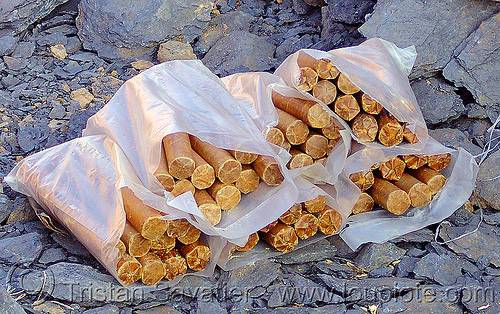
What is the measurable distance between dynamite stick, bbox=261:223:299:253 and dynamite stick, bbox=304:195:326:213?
12 centimetres

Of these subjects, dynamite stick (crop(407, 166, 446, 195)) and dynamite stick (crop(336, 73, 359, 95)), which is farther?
dynamite stick (crop(407, 166, 446, 195))

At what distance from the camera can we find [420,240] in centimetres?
263

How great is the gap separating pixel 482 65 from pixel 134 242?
2068mm

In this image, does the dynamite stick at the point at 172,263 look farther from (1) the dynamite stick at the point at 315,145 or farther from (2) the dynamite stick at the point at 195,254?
(1) the dynamite stick at the point at 315,145

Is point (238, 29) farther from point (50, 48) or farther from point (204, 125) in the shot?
point (204, 125)

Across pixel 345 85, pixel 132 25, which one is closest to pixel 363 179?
pixel 345 85

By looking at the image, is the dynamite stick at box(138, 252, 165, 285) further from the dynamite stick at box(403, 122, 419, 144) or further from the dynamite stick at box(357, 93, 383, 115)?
the dynamite stick at box(403, 122, 419, 144)

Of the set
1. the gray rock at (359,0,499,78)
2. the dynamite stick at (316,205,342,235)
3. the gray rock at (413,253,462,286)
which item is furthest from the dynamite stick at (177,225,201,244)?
the gray rock at (359,0,499,78)

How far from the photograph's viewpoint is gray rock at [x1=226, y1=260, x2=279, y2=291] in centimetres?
242

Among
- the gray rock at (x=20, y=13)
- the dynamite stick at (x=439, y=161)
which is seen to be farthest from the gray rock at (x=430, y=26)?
the gray rock at (x=20, y=13)

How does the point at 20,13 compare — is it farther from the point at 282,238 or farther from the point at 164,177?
the point at 282,238

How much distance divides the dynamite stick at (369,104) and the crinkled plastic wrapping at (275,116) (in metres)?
0.13

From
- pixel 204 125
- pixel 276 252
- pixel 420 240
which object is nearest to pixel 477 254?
pixel 420 240

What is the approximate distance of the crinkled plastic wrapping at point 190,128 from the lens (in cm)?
230
